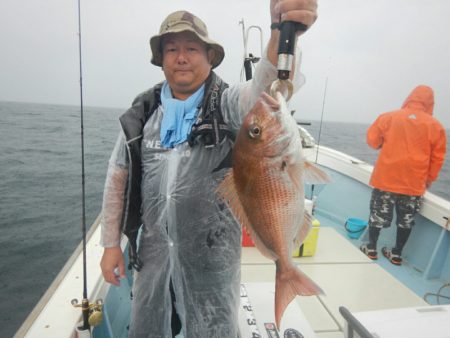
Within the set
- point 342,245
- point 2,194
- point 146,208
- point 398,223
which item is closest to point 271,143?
point 146,208

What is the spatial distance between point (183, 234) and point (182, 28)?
108 cm

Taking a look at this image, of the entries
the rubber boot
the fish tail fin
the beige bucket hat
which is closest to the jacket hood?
the rubber boot

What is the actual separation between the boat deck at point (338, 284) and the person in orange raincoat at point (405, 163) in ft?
2.14

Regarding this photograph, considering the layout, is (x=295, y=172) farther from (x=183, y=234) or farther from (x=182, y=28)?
(x=182, y=28)

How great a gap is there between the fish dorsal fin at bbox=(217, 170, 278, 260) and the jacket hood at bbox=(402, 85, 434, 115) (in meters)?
3.59

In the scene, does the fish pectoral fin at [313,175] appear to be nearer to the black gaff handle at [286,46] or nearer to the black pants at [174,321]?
the black gaff handle at [286,46]

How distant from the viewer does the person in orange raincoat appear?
3.87 meters

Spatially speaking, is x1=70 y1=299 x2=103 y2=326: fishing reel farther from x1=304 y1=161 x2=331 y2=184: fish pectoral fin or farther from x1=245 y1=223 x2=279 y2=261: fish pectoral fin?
x1=304 y1=161 x2=331 y2=184: fish pectoral fin

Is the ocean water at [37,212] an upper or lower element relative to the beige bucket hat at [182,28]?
lower

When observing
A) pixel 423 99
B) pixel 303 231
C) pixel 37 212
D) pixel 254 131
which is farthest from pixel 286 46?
pixel 37 212

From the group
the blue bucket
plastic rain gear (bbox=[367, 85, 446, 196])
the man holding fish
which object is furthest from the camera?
the blue bucket

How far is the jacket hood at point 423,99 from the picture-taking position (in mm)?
3929

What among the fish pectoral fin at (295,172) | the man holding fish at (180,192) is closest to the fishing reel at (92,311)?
the man holding fish at (180,192)

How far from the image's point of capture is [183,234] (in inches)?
68.8
